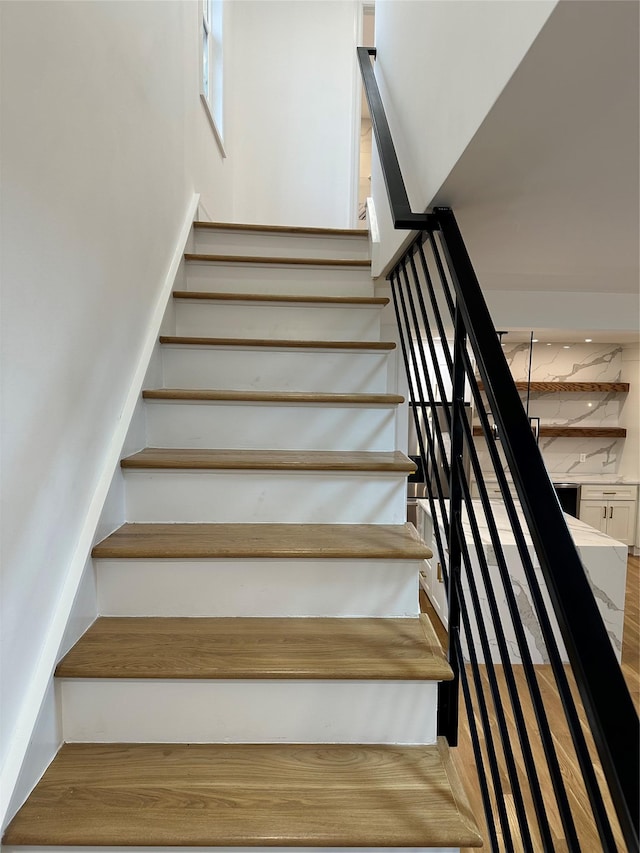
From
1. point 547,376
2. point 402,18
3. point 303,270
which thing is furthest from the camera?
point 547,376

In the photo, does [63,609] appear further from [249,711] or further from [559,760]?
A: [559,760]

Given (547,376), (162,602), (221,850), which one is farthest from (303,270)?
(547,376)

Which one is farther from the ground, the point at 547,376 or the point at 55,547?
the point at 547,376

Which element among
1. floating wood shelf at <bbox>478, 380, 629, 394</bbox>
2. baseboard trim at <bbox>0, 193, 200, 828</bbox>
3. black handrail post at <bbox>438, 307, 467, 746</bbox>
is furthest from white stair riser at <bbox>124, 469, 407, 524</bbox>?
floating wood shelf at <bbox>478, 380, 629, 394</bbox>

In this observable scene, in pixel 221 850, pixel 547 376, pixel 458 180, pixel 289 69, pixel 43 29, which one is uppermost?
pixel 289 69

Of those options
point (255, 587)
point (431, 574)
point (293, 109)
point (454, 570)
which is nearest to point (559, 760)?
point (431, 574)

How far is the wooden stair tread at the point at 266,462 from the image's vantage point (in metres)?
1.53

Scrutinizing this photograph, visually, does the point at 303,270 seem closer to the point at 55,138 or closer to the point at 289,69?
the point at 55,138

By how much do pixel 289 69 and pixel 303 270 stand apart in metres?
3.12

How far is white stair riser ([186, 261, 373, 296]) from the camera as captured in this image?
243cm

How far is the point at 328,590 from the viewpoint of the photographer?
1375mm

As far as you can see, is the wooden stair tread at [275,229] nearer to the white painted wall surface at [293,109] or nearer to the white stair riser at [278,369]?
the white stair riser at [278,369]

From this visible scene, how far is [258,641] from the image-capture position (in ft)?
4.13

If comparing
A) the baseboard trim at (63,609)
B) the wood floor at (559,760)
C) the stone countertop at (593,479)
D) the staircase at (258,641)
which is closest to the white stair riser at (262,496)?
the staircase at (258,641)
